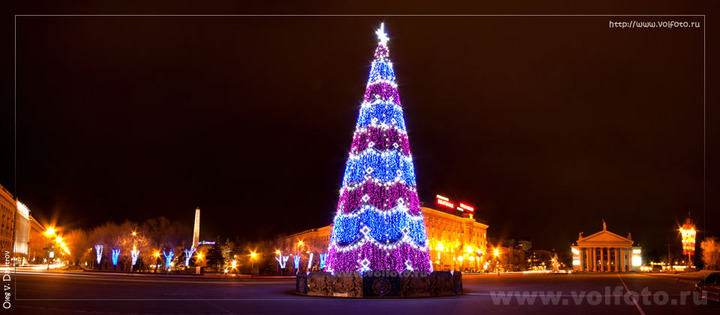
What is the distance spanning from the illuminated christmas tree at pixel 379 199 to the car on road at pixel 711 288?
11951mm

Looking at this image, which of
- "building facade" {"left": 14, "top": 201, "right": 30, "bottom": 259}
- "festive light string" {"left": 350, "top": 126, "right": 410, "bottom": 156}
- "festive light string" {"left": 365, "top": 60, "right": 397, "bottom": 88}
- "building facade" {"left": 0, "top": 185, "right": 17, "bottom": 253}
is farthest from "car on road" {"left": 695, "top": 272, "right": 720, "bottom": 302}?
"building facade" {"left": 14, "top": 201, "right": 30, "bottom": 259}

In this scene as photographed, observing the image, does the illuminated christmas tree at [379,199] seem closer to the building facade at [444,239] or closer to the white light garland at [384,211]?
the white light garland at [384,211]

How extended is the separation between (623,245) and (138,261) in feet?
372

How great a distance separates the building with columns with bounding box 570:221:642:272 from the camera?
463ft

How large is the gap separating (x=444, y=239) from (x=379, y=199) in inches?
3512

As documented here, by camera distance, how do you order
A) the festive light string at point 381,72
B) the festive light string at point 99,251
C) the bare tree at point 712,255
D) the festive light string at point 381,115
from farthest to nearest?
the bare tree at point 712,255 → the festive light string at point 99,251 → the festive light string at point 381,72 → the festive light string at point 381,115

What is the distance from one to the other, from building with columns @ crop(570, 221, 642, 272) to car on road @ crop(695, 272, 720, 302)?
12428 cm

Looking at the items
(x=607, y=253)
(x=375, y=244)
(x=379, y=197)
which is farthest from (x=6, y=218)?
(x=607, y=253)

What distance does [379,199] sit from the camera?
27328mm

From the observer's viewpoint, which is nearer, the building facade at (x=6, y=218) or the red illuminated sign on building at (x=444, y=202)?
the building facade at (x=6, y=218)

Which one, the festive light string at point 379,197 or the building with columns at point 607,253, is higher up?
the festive light string at point 379,197

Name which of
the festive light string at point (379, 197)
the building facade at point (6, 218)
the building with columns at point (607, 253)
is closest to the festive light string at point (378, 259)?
the festive light string at point (379, 197)

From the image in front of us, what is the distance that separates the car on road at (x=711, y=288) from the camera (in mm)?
22947

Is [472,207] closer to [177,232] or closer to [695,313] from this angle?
[177,232]
